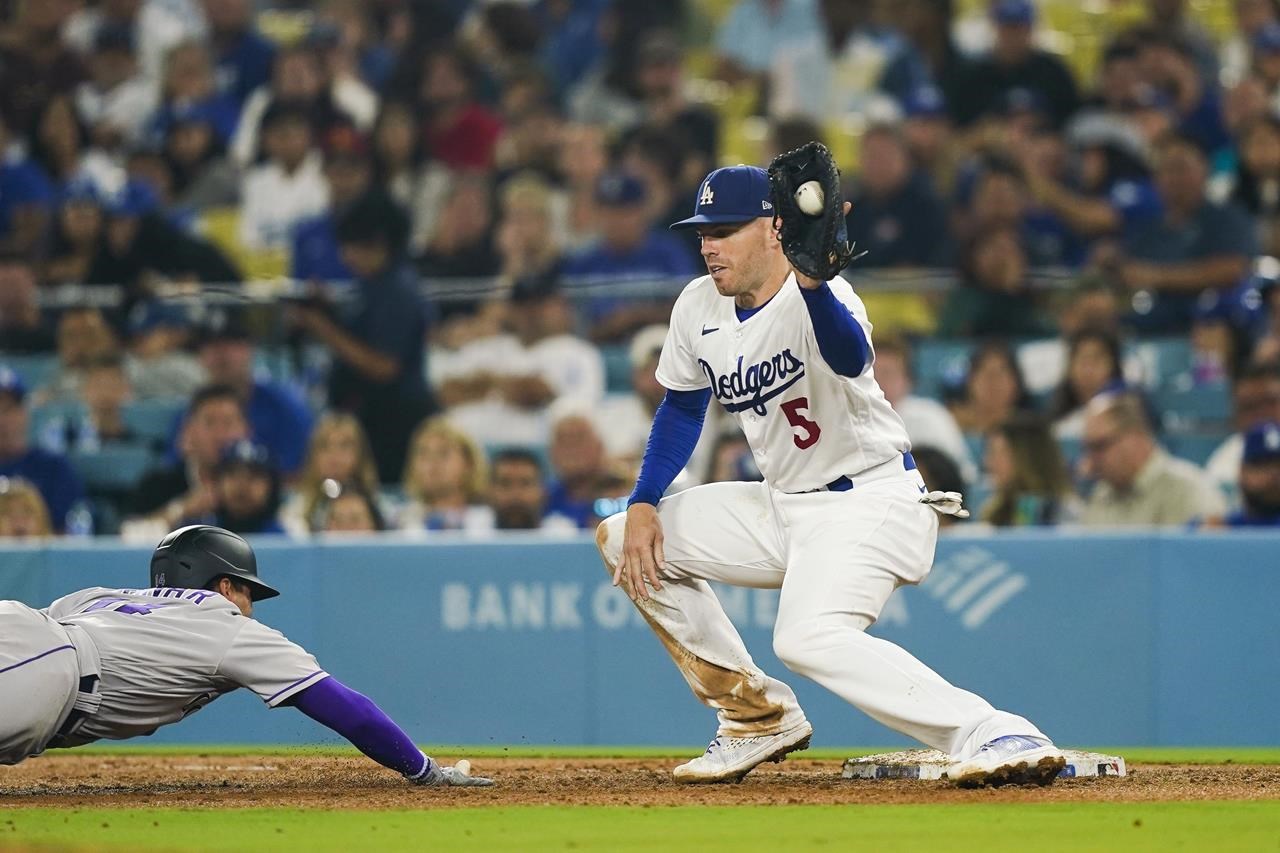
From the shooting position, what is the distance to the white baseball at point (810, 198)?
4.82 metres

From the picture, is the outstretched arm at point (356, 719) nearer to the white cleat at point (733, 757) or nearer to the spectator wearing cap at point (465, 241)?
the white cleat at point (733, 757)

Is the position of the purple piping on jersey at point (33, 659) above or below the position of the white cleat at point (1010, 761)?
above

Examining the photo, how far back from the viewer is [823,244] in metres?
4.79

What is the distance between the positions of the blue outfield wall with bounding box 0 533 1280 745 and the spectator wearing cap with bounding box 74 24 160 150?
6048mm

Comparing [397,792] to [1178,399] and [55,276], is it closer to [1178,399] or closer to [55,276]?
[1178,399]

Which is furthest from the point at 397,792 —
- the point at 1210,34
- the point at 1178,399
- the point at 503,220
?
the point at 1210,34

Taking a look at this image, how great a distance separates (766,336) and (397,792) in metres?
1.67

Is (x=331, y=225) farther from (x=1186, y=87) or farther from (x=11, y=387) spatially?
(x=1186, y=87)

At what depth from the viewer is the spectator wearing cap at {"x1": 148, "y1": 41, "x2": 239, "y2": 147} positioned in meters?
13.3

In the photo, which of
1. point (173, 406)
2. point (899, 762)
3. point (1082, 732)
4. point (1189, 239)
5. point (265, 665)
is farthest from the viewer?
point (173, 406)

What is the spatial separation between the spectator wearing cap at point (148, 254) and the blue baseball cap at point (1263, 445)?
20.5 ft

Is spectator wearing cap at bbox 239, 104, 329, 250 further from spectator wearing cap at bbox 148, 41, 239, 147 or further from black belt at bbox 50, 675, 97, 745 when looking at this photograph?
black belt at bbox 50, 675, 97, 745

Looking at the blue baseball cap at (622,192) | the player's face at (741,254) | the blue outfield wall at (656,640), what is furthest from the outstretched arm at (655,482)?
the blue baseball cap at (622,192)

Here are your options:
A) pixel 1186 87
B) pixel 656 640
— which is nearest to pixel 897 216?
pixel 1186 87
